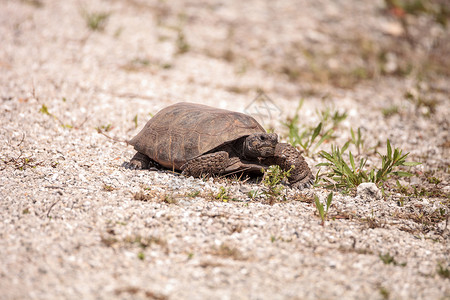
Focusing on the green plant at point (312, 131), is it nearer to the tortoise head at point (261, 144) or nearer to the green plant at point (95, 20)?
the tortoise head at point (261, 144)

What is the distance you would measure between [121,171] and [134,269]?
5.96 feet

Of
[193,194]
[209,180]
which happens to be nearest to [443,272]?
[193,194]

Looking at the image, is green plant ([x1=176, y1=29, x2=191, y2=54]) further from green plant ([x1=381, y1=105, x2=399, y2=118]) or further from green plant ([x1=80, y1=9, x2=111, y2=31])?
green plant ([x1=381, y1=105, x2=399, y2=118])

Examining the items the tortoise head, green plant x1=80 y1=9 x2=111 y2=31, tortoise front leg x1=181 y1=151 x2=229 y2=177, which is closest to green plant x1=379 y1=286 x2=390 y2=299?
the tortoise head

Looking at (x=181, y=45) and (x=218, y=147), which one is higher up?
(x=181, y=45)

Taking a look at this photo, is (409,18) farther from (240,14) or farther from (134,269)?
(134,269)

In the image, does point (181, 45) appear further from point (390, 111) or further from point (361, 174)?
point (361, 174)

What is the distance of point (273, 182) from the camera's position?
398cm

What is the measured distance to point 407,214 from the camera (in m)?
3.87

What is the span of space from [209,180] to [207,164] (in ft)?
0.57

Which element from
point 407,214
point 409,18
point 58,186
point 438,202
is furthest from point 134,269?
point 409,18

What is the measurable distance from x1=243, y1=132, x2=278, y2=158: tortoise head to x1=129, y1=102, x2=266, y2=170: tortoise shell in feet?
0.38

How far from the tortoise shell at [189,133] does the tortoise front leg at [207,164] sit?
61 mm

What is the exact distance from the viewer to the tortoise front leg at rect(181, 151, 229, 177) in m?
4.18
